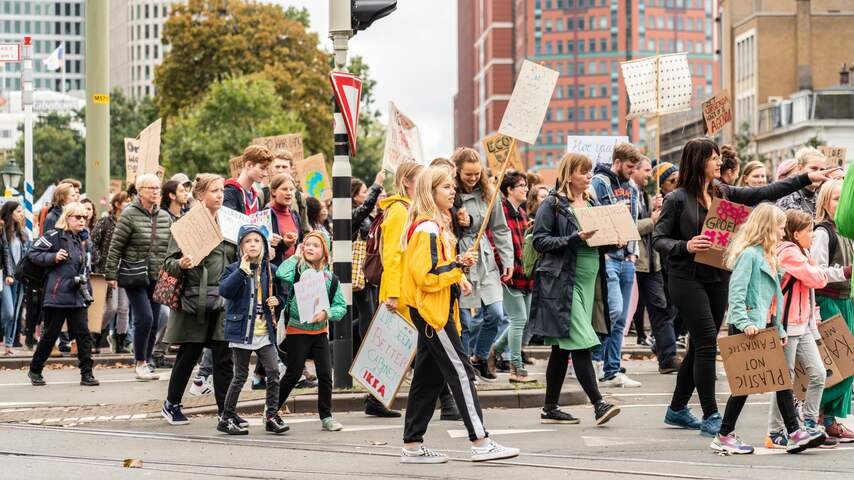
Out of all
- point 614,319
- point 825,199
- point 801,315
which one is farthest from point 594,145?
point 801,315

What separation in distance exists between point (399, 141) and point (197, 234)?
2.76 meters

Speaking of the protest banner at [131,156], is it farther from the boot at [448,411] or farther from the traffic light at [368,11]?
the boot at [448,411]

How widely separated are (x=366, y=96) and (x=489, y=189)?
6020 cm

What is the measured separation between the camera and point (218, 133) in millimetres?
61500

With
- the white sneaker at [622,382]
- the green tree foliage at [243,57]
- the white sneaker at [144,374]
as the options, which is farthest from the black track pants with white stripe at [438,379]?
the green tree foliage at [243,57]

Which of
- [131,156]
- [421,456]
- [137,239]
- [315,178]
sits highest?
[131,156]

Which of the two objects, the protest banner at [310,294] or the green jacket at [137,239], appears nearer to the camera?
the protest banner at [310,294]

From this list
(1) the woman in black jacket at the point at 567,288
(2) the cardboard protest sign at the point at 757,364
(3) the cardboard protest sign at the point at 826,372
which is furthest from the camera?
(1) the woman in black jacket at the point at 567,288

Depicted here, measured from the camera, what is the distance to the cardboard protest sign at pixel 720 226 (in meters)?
9.35

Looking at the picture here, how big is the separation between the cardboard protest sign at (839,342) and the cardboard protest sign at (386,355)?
2.69 metres

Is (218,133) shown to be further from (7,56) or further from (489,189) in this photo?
(489,189)

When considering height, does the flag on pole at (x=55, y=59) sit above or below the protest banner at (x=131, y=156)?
above

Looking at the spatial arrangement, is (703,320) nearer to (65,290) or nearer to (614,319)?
(614,319)

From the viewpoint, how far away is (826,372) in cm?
948
